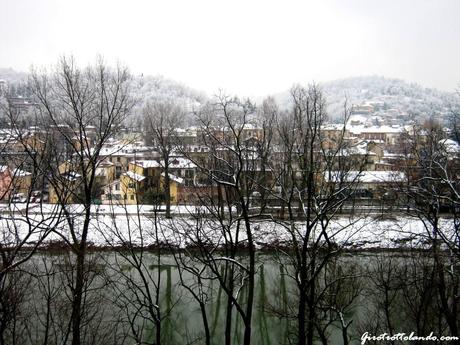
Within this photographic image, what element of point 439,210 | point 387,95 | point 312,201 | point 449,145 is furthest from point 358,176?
point 387,95

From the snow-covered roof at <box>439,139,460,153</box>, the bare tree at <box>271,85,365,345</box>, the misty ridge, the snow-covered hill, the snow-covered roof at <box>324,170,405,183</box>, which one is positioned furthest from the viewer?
the snow-covered hill

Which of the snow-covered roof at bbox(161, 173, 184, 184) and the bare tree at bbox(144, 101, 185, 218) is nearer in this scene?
the bare tree at bbox(144, 101, 185, 218)

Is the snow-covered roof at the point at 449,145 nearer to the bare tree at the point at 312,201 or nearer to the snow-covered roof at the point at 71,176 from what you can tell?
the bare tree at the point at 312,201

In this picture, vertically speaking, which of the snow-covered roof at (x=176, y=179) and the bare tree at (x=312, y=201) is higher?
the bare tree at (x=312, y=201)

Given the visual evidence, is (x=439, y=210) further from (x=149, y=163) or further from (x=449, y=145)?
(x=149, y=163)

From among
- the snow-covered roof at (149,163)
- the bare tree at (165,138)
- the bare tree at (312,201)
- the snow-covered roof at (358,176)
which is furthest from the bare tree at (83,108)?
the snow-covered roof at (149,163)

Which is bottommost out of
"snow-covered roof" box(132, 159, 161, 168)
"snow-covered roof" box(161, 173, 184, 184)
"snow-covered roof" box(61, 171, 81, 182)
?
"snow-covered roof" box(161, 173, 184, 184)

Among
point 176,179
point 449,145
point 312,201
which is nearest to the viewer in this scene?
point 312,201

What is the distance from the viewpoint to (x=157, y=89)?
112875mm

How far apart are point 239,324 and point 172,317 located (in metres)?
1.94

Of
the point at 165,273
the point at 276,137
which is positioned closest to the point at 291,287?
the point at 165,273

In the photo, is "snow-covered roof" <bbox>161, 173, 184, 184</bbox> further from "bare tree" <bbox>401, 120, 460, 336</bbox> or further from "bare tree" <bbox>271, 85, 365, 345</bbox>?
"bare tree" <bbox>401, 120, 460, 336</bbox>

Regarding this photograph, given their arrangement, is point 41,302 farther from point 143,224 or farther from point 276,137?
point 276,137

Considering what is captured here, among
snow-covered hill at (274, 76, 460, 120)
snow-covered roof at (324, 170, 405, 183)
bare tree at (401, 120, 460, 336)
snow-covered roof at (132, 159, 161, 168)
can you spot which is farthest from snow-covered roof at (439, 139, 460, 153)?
snow-covered hill at (274, 76, 460, 120)
